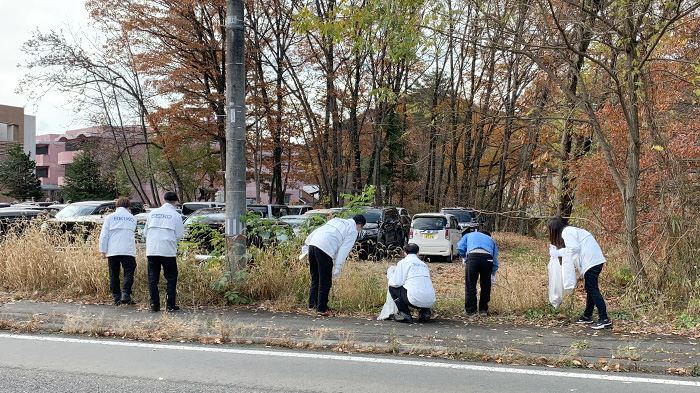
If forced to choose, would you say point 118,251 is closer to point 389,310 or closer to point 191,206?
point 389,310

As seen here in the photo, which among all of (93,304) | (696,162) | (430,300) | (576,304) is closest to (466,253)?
(430,300)

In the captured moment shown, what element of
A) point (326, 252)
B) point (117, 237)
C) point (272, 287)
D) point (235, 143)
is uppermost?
point (235, 143)

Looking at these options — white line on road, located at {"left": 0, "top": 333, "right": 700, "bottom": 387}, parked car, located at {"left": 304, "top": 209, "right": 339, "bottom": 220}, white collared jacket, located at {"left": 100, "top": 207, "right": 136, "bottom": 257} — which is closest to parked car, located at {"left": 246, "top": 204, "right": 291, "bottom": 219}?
parked car, located at {"left": 304, "top": 209, "right": 339, "bottom": 220}

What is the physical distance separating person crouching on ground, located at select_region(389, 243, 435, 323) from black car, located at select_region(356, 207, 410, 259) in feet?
29.8

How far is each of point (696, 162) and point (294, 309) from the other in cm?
789

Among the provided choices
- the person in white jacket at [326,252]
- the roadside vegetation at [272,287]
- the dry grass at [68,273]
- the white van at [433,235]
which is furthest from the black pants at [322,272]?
the white van at [433,235]

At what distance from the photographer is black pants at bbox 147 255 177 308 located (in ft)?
27.9

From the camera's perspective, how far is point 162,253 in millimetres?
8500

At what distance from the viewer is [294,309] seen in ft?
28.8

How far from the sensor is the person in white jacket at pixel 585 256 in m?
7.88

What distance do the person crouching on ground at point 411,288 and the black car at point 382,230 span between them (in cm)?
910

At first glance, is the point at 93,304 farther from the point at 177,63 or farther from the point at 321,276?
the point at 177,63

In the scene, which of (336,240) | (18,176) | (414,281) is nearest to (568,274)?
(414,281)

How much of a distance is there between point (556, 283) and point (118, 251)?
6904 millimetres
